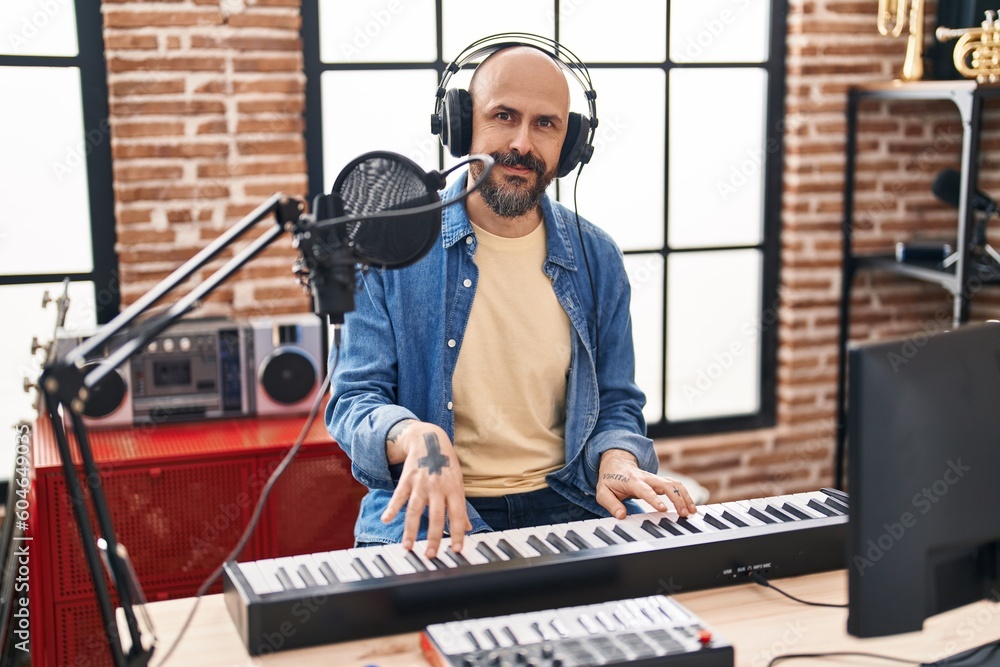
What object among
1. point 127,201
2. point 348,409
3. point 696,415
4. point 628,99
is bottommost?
Result: point 696,415

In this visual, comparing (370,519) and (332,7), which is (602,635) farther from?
(332,7)

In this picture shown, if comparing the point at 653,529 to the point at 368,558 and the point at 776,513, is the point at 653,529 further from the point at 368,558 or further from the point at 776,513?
the point at 368,558

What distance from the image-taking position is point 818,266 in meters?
3.58

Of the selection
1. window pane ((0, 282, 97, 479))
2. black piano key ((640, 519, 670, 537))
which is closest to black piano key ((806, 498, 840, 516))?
black piano key ((640, 519, 670, 537))

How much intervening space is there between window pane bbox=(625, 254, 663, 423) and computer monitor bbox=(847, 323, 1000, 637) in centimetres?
235

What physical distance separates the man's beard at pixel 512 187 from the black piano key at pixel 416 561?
822 millimetres

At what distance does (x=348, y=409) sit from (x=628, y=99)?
194 centimetres

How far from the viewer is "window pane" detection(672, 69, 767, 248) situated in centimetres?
351

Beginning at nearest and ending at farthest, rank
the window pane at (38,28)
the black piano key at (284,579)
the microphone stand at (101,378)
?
the microphone stand at (101,378), the black piano key at (284,579), the window pane at (38,28)

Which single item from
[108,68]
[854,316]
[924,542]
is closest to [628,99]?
[854,316]

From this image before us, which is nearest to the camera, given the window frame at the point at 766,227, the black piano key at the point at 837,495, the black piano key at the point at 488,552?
the black piano key at the point at 488,552

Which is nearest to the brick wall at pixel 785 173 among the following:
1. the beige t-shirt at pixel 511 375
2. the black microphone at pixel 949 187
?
the black microphone at pixel 949 187

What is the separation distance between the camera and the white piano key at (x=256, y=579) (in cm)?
130

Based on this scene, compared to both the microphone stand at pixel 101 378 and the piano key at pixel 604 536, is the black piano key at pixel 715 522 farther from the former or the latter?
the microphone stand at pixel 101 378
